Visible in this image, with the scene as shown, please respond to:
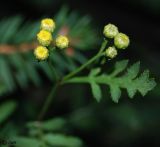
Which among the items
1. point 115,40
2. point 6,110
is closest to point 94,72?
point 115,40

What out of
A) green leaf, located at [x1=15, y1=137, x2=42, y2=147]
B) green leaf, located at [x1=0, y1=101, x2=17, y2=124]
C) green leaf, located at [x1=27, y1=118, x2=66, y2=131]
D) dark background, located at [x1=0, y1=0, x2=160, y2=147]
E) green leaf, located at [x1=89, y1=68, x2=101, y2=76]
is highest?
dark background, located at [x1=0, y1=0, x2=160, y2=147]

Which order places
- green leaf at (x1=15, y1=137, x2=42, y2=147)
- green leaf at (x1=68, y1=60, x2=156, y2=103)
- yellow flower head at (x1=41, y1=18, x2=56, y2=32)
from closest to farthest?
green leaf at (x1=68, y1=60, x2=156, y2=103), yellow flower head at (x1=41, y1=18, x2=56, y2=32), green leaf at (x1=15, y1=137, x2=42, y2=147)

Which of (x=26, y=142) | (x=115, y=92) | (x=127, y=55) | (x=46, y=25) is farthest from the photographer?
(x=127, y=55)

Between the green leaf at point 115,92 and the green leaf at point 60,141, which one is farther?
the green leaf at point 60,141

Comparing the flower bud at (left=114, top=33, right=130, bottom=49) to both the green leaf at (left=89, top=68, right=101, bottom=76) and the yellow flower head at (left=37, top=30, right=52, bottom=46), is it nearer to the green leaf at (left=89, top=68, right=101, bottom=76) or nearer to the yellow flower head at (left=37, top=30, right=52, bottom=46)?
the green leaf at (left=89, top=68, right=101, bottom=76)

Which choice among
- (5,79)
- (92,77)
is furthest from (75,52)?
(92,77)

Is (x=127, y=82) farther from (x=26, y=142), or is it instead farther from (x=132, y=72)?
(x=26, y=142)

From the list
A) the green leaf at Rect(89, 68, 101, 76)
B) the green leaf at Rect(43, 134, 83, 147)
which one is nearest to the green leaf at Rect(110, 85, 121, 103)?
the green leaf at Rect(89, 68, 101, 76)

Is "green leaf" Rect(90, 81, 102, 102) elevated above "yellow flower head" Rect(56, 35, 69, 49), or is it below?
below

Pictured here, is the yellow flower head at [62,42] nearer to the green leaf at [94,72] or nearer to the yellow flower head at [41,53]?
A: the yellow flower head at [41,53]

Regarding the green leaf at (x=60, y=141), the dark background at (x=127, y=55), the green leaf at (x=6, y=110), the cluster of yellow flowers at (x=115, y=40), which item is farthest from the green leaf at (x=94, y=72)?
the dark background at (x=127, y=55)

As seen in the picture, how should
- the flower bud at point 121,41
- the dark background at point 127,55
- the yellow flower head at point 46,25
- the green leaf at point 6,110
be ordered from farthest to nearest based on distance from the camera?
the dark background at point 127,55, the green leaf at point 6,110, the yellow flower head at point 46,25, the flower bud at point 121,41

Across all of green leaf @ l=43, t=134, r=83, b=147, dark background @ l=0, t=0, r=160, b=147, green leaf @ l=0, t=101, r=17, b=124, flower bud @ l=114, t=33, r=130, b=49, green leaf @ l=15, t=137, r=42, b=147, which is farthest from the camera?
dark background @ l=0, t=0, r=160, b=147
